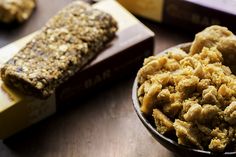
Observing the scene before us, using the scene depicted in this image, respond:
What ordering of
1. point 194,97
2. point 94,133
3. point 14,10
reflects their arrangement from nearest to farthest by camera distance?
point 194,97
point 94,133
point 14,10

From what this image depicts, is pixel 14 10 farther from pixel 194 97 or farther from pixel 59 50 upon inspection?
pixel 194 97

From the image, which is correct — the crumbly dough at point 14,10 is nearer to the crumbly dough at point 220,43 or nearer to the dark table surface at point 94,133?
the dark table surface at point 94,133

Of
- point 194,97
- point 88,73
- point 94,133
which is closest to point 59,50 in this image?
point 88,73

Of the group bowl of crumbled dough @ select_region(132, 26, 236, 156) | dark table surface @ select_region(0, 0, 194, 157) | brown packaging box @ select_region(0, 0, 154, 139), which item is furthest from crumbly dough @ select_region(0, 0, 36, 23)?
bowl of crumbled dough @ select_region(132, 26, 236, 156)

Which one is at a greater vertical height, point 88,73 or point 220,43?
point 220,43

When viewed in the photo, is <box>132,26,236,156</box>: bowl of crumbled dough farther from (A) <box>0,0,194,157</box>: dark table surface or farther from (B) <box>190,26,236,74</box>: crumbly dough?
(A) <box>0,0,194,157</box>: dark table surface

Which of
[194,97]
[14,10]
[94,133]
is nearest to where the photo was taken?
[194,97]

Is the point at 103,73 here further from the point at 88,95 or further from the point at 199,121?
the point at 199,121

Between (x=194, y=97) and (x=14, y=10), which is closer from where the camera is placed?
(x=194, y=97)
